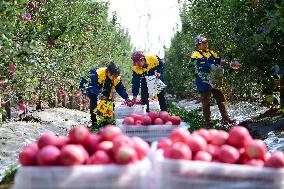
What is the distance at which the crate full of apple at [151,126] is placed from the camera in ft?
14.7

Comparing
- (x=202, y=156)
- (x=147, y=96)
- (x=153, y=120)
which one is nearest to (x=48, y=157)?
(x=202, y=156)

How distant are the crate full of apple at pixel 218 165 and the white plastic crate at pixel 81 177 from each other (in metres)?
0.21

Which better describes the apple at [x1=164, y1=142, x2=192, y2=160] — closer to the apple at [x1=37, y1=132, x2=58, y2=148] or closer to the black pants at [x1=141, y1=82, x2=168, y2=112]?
the apple at [x1=37, y1=132, x2=58, y2=148]

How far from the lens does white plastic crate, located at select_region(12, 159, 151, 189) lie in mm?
2295

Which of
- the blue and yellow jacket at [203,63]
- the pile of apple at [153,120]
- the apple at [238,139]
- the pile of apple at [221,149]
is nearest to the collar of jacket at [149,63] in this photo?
the blue and yellow jacket at [203,63]

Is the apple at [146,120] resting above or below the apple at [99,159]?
above

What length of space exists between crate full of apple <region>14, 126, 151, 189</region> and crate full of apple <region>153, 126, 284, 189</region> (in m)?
0.13

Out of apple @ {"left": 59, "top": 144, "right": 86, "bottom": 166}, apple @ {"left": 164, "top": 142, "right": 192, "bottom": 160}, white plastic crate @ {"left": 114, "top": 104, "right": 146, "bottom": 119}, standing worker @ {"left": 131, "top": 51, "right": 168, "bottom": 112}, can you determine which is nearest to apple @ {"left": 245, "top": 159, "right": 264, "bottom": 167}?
apple @ {"left": 164, "top": 142, "right": 192, "bottom": 160}

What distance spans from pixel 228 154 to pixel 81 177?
803 millimetres

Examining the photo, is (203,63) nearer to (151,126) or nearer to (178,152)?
(151,126)

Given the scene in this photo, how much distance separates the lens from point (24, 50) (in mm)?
5895

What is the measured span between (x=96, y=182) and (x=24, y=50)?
3916 mm

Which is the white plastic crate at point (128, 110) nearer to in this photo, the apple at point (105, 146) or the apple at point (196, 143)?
the apple at point (196, 143)

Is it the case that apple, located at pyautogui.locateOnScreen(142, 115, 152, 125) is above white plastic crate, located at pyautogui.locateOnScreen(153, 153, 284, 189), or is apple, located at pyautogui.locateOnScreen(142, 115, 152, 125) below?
above
